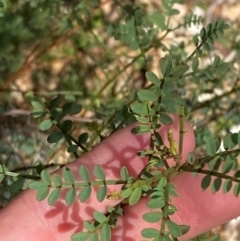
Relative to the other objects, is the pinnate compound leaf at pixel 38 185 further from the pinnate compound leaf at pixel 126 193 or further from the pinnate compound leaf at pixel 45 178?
the pinnate compound leaf at pixel 126 193

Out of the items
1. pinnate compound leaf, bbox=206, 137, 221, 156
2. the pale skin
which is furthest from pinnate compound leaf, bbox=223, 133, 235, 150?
the pale skin

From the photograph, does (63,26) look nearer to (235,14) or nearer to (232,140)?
Result: (232,140)

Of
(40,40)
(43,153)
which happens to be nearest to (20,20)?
(40,40)

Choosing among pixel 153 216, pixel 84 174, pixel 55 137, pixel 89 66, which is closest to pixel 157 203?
pixel 153 216

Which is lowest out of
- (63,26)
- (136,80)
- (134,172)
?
(136,80)

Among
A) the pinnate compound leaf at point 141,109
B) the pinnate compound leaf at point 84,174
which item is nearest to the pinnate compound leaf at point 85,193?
the pinnate compound leaf at point 84,174

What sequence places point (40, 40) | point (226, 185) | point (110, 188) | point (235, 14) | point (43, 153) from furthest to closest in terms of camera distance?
point (235, 14)
point (40, 40)
point (43, 153)
point (110, 188)
point (226, 185)

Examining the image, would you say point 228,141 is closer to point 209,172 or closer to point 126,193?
point 209,172
